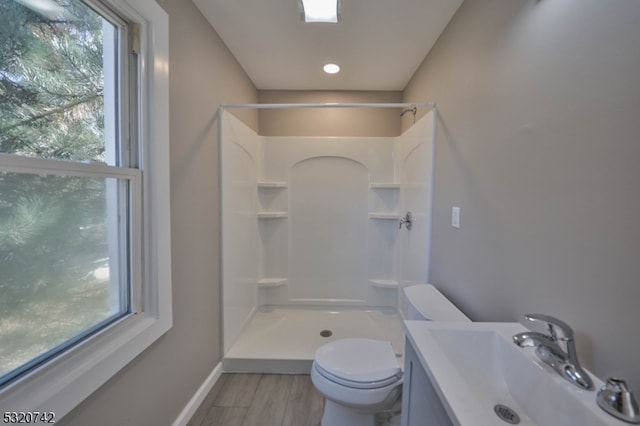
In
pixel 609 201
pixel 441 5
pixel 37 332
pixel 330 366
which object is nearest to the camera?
pixel 609 201

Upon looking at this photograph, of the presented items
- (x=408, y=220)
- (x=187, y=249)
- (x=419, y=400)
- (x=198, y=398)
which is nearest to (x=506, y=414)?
(x=419, y=400)

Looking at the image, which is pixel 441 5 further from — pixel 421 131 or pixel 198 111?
pixel 198 111

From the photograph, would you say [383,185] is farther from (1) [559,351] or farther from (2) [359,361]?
(1) [559,351]

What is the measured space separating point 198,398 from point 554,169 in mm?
2138

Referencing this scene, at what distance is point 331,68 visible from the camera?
8.13 feet

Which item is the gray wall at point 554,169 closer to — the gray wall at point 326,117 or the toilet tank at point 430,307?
the toilet tank at point 430,307

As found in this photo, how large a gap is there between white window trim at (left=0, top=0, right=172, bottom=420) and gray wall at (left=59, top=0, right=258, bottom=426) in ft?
0.32

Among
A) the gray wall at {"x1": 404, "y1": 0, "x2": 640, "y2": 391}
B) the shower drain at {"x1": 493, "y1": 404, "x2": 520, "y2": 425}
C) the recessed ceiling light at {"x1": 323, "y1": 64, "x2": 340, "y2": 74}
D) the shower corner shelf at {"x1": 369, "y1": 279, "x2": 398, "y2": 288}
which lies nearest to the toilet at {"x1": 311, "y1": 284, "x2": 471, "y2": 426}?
the gray wall at {"x1": 404, "y1": 0, "x2": 640, "y2": 391}

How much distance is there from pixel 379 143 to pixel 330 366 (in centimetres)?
221

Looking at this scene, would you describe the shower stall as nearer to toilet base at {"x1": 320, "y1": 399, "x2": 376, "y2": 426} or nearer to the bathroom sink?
toilet base at {"x1": 320, "y1": 399, "x2": 376, "y2": 426}

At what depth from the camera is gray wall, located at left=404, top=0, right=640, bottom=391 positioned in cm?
70

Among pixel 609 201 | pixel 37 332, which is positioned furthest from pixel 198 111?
pixel 609 201

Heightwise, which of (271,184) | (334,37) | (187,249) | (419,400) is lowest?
(419,400)

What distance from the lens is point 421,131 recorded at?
2.23m
